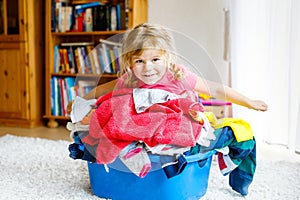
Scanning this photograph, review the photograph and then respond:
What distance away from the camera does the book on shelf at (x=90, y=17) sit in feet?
7.96

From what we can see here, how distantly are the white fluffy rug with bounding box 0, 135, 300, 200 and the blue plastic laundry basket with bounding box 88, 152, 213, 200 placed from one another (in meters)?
0.09

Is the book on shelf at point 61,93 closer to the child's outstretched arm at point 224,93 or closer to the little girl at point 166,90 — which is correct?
the little girl at point 166,90

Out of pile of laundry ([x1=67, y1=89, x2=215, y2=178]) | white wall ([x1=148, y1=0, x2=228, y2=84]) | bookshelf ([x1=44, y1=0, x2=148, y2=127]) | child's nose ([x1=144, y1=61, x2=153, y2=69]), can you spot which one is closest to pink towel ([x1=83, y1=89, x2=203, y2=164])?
pile of laundry ([x1=67, y1=89, x2=215, y2=178])

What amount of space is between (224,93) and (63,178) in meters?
0.69

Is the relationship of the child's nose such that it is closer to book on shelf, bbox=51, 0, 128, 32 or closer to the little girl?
the little girl

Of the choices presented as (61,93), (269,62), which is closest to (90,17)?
(61,93)

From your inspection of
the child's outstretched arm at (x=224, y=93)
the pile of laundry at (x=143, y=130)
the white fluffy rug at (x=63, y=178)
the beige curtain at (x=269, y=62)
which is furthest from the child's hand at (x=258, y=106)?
the beige curtain at (x=269, y=62)

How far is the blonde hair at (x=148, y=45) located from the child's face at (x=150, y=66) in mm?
14

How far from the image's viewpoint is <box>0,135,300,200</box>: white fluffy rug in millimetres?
1220

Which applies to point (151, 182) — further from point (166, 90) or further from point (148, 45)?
point (148, 45)

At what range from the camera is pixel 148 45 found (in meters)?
1.10

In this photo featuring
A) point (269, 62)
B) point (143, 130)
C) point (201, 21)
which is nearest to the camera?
point (143, 130)

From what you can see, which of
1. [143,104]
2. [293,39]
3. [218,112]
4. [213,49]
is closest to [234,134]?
[143,104]

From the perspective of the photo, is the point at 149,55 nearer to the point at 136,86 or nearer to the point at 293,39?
the point at 136,86
